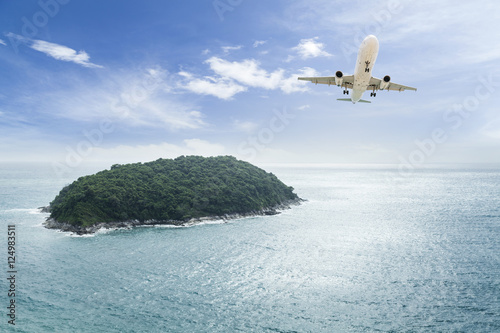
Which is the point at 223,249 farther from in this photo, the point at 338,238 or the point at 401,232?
the point at 401,232

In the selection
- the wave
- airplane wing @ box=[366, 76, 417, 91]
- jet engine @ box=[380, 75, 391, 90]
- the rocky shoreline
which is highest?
airplane wing @ box=[366, 76, 417, 91]

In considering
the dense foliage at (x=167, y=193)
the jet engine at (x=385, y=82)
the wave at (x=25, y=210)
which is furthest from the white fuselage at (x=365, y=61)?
the wave at (x=25, y=210)

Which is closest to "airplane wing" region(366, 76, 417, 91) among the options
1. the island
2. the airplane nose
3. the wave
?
the airplane nose

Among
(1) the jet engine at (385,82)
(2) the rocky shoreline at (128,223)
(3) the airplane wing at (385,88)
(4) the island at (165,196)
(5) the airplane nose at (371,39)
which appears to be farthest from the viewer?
(4) the island at (165,196)

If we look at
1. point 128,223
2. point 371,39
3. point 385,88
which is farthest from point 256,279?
point 128,223

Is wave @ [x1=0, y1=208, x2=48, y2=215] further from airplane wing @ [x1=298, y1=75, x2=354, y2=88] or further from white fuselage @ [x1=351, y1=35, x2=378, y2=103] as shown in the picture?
white fuselage @ [x1=351, y1=35, x2=378, y2=103]

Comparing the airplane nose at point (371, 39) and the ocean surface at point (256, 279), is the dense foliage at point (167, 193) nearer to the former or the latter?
the ocean surface at point (256, 279)

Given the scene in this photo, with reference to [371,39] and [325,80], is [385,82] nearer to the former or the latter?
[325,80]
